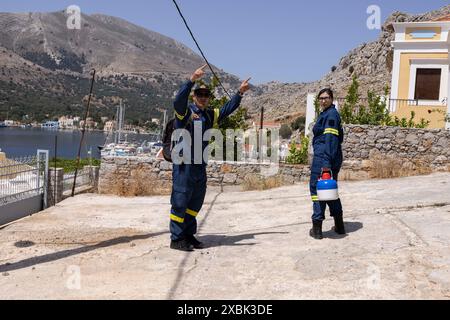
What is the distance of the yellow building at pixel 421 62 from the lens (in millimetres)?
20781

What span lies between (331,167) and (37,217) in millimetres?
4672

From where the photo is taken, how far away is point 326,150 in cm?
541

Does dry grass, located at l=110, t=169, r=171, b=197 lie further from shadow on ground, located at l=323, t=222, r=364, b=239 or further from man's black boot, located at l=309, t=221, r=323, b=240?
man's black boot, located at l=309, t=221, r=323, b=240

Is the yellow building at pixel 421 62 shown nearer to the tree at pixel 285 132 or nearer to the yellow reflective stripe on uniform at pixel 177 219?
the yellow reflective stripe on uniform at pixel 177 219

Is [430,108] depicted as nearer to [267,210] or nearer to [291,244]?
[267,210]

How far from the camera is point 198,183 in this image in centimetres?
530

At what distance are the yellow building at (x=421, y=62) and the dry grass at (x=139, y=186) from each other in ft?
40.0

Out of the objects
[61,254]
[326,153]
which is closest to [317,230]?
[326,153]

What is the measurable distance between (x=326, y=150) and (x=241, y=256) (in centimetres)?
155

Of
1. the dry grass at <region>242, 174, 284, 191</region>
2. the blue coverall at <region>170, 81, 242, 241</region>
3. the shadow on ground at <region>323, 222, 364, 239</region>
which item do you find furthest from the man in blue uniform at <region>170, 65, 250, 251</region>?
the dry grass at <region>242, 174, 284, 191</region>

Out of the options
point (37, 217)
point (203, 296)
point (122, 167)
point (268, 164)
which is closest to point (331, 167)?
point (203, 296)

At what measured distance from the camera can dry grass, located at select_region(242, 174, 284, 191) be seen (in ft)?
37.6

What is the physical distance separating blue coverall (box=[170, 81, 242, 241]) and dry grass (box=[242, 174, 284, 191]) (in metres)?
6.14

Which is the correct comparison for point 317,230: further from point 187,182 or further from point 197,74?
point 197,74
